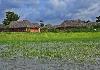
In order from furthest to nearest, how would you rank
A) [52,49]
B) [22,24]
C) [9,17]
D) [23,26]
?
[9,17] < [22,24] < [23,26] < [52,49]

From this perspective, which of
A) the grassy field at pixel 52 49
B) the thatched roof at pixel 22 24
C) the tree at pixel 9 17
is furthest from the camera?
the tree at pixel 9 17

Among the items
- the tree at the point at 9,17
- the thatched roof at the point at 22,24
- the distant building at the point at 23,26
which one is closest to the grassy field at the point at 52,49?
the distant building at the point at 23,26

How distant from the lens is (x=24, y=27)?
97188 millimetres

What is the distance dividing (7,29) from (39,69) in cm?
8404

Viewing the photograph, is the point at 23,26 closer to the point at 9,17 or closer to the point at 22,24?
the point at 22,24

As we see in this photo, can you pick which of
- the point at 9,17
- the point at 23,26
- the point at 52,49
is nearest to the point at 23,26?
the point at 23,26

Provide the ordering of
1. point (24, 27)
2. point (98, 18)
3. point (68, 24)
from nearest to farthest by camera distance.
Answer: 1. point (24, 27)
2. point (68, 24)
3. point (98, 18)

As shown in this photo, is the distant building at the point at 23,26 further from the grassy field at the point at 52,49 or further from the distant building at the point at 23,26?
the grassy field at the point at 52,49

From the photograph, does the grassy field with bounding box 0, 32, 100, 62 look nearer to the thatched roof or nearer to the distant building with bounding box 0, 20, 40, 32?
the distant building with bounding box 0, 20, 40, 32

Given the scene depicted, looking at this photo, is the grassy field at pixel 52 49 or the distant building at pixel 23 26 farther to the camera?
the distant building at pixel 23 26

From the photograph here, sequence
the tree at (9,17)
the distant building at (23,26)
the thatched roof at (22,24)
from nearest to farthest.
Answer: the distant building at (23,26) < the thatched roof at (22,24) < the tree at (9,17)

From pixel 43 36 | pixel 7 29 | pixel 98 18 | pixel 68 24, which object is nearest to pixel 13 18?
pixel 7 29

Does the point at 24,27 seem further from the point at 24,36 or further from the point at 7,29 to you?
the point at 24,36

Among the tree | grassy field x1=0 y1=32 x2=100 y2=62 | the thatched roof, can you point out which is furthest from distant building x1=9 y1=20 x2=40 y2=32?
grassy field x1=0 y1=32 x2=100 y2=62
